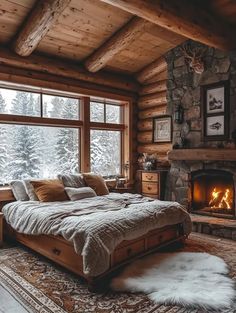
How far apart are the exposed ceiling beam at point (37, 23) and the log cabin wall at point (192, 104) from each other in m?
2.63

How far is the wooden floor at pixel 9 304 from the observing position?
7.90 feet

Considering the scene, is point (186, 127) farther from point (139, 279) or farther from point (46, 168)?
point (139, 279)

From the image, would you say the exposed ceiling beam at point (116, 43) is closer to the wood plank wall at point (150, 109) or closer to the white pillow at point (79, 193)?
the wood plank wall at point (150, 109)

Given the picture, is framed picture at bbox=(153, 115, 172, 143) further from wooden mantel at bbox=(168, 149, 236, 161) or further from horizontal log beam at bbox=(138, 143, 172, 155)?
wooden mantel at bbox=(168, 149, 236, 161)

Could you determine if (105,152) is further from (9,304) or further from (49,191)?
(9,304)

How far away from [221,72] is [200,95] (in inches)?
20.6

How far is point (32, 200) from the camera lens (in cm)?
431

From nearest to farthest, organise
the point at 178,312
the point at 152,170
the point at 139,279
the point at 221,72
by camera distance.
→ the point at 178,312
the point at 139,279
the point at 221,72
the point at 152,170

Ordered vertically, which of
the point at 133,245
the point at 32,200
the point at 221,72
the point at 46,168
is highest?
the point at 221,72

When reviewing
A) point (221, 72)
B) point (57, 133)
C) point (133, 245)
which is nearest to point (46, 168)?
point (57, 133)

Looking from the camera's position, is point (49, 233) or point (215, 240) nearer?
point (49, 233)

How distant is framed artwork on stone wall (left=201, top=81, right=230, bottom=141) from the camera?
4820 mm

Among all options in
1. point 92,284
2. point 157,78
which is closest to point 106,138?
point 157,78

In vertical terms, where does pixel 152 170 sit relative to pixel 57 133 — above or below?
below
